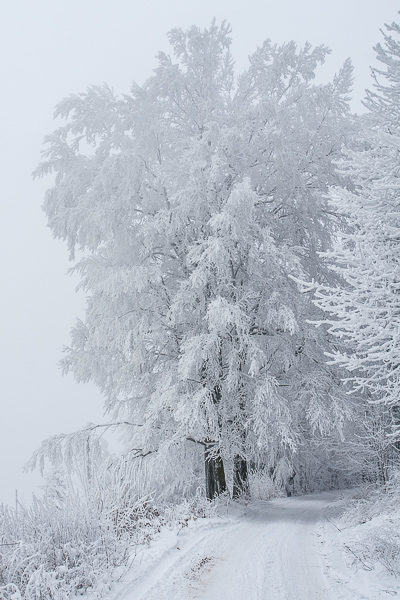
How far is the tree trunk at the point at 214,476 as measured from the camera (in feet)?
30.5

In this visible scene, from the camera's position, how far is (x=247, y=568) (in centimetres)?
475

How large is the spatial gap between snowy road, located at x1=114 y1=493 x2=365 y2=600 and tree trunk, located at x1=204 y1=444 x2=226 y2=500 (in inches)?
83.0

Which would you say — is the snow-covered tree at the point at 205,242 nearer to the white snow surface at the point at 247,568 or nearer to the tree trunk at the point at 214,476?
the tree trunk at the point at 214,476

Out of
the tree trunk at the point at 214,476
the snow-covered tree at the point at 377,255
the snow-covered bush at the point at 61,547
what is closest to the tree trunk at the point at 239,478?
the tree trunk at the point at 214,476

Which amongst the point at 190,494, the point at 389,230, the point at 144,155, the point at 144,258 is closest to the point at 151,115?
the point at 144,155

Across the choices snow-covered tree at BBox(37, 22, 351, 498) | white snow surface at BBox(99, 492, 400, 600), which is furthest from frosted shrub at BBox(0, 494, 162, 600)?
snow-covered tree at BBox(37, 22, 351, 498)

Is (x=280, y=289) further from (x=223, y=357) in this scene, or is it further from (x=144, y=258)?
(x=144, y=258)

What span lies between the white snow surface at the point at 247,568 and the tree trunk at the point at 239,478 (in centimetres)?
286

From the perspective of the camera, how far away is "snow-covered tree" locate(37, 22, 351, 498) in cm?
884

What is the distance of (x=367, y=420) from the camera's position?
→ 968 cm

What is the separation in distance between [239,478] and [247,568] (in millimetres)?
5516

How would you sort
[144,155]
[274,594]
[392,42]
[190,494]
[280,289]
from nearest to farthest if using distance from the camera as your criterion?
[274,594]
[392,42]
[280,289]
[144,155]
[190,494]

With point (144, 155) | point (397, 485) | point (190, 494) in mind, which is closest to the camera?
Result: point (397, 485)

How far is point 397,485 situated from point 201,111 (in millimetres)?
9115
